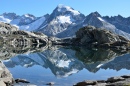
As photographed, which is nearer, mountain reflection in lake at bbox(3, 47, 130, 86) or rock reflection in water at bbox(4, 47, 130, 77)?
mountain reflection in lake at bbox(3, 47, 130, 86)

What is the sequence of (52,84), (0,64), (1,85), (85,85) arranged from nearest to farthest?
(1,85) → (85,85) → (52,84) → (0,64)

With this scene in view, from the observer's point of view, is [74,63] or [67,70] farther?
[74,63]

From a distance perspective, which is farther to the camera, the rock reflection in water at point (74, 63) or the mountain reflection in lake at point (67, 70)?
the rock reflection in water at point (74, 63)

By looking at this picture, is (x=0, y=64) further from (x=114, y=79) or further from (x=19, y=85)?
(x=114, y=79)

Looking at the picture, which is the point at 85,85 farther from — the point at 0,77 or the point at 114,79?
the point at 0,77

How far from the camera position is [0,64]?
54.2 metres

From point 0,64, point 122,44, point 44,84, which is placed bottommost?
point 44,84

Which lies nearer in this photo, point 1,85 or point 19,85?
point 1,85

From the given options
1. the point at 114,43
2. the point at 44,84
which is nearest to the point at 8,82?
the point at 44,84

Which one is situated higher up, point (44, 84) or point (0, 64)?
point (0, 64)

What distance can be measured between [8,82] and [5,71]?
4.85 metres

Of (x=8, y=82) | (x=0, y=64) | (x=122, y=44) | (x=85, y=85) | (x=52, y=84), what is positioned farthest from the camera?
(x=122, y=44)

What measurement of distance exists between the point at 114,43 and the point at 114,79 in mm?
154986

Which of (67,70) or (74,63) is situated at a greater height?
(74,63)
